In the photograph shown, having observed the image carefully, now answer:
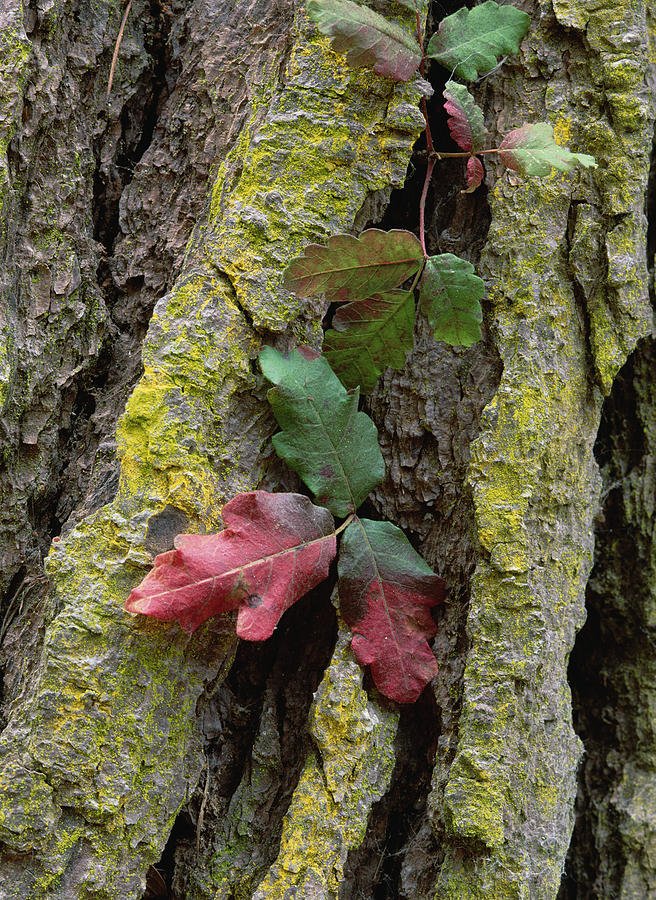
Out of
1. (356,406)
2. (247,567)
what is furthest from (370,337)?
(247,567)

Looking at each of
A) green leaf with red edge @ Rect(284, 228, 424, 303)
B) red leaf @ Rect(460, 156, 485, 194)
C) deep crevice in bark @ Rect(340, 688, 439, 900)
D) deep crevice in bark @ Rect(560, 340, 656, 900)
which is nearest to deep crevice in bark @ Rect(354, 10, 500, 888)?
deep crevice in bark @ Rect(340, 688, 439, 900)

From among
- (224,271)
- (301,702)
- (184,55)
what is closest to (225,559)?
(301,702)

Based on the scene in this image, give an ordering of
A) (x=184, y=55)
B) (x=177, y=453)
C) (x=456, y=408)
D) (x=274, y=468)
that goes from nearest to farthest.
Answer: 1. (x=177, y=453)
2. (x=274, y=468)
3. (x=456, y=408)
4. (x=184, y=55)

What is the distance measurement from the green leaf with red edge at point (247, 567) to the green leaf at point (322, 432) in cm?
7

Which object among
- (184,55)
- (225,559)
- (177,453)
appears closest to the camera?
(225,559)

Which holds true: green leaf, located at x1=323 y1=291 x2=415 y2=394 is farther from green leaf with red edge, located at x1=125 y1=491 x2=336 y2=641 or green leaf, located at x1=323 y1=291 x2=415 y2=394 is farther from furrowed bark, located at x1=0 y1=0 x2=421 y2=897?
green leaf with red edge, located at x1=125 y1=491 x2=336 y2=641

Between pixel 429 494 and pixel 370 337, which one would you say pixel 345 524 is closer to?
pixel 429 494

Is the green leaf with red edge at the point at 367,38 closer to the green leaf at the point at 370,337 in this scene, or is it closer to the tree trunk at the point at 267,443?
the tree trunk at the point at 267,443

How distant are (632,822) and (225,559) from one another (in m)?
1.18

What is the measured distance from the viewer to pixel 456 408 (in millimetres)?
1552

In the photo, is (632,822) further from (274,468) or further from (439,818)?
(274,468)

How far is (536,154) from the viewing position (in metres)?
1.38

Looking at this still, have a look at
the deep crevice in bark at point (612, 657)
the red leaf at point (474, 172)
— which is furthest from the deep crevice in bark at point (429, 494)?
the deep crevice in bark at point (612, 657)

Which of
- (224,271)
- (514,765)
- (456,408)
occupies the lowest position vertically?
(514,765)
